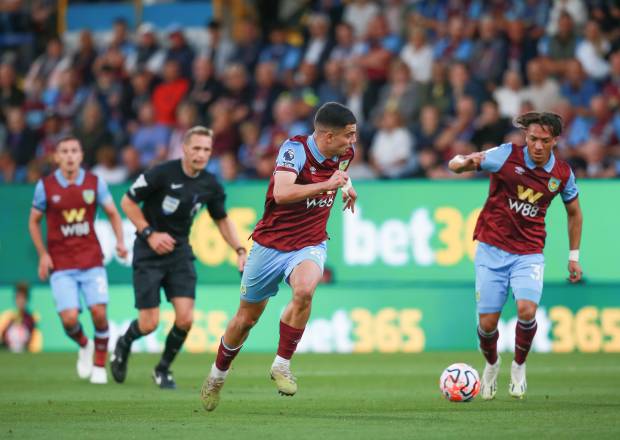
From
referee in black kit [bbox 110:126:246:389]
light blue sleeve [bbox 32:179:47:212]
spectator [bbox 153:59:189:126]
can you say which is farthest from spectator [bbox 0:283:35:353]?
referee in black kit [bbox 110:126:246:389]

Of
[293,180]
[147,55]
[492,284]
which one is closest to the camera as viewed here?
[293,180]

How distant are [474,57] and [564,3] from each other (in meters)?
1.80

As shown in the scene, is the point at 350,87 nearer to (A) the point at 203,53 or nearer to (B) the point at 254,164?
(B) the point at 254,164

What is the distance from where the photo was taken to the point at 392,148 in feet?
64.8

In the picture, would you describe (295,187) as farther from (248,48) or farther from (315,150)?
(248,48)

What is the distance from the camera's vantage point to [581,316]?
17.4m

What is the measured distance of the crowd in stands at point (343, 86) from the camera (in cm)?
1942

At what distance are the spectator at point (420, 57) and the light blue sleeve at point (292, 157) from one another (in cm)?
1134

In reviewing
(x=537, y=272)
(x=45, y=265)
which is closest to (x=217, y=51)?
(x=45, y=265)

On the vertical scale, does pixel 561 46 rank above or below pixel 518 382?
above

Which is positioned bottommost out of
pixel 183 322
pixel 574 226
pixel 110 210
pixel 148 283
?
pixel 183 322

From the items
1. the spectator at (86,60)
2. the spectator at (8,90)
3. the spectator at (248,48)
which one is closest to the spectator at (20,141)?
the spectator at (8,90)

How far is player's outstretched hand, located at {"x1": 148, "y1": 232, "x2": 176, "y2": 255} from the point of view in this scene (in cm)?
1270

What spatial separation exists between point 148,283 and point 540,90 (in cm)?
874
